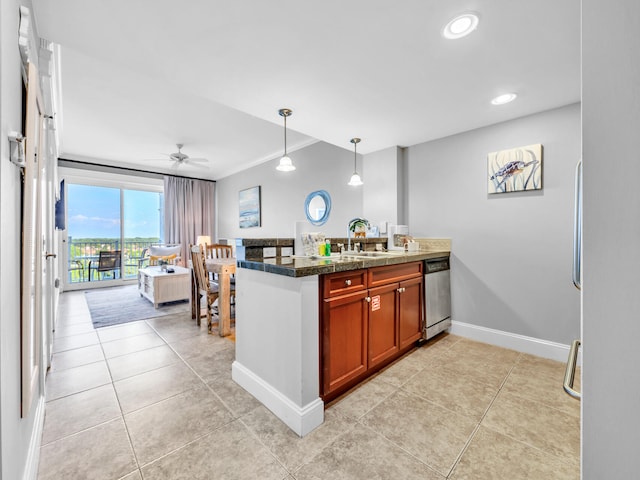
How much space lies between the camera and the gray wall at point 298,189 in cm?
413

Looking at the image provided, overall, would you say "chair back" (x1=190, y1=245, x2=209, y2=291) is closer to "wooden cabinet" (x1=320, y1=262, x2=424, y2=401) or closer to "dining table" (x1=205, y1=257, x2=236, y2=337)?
"dining table" (x1=205, y1=257, x2=236, y2=337)

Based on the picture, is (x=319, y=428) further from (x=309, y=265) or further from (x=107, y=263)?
(x=107, y=263)

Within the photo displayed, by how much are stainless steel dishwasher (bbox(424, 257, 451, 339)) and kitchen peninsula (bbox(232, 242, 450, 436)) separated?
84 cm

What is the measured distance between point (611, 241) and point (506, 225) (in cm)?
241

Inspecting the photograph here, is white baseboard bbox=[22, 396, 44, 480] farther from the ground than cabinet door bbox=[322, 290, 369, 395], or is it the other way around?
cabinet door bbox=[322, 290, 369, 395]

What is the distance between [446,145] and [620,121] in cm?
275

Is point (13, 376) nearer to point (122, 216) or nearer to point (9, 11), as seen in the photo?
point (9, 11)

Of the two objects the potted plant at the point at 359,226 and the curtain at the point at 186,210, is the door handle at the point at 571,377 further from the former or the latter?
the curtain at the point at 186,210

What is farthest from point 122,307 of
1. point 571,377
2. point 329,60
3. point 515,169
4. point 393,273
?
point 515,169

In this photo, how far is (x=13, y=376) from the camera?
3.33 feet

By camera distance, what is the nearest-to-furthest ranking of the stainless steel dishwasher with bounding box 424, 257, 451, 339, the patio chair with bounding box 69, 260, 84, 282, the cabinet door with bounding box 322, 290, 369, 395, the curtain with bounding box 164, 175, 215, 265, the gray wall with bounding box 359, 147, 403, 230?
the cabinet door with bounding box 322, 290, 369, 395 < the stainless steel dishwasher with bounding box 424, 257, 451, 339 < the gray wall with bounding box 359, 147, 403, 230 < the patio chair with bounding box 69, 260, 84, 282 < the curtain with bounding box 164, 175, 215, 265

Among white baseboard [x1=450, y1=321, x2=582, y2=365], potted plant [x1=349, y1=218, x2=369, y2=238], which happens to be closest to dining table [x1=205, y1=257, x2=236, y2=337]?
potted plant [x1=349, y1=218, x2=369, y2=238]

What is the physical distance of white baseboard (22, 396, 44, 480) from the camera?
3.90ft

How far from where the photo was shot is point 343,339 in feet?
6.12
